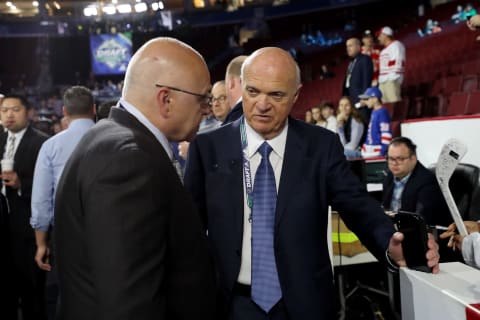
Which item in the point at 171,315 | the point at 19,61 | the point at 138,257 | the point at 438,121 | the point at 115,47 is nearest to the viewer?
the point at 138,257

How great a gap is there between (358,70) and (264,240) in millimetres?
5222

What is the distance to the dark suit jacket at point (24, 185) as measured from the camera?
3.35 metres

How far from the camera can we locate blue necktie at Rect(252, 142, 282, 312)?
1.46 meters

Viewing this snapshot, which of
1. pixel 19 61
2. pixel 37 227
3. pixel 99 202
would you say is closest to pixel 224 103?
pixel 37 227

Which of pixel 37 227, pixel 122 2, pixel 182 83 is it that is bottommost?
pixel 37 227

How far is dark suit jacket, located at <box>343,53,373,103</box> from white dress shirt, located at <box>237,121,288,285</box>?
4.94 m

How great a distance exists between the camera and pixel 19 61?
64.1ft

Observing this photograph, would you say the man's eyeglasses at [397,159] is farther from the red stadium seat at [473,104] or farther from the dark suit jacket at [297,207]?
the red stadium seat at [473,104]

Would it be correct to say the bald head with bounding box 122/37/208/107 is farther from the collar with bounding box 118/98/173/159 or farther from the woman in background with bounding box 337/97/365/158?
the woman in background with bounding box 337/97/365/158

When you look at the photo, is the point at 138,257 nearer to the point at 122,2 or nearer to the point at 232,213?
the point at 232,213

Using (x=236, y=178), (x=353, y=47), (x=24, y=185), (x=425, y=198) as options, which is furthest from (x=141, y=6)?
(x=236, y=178)

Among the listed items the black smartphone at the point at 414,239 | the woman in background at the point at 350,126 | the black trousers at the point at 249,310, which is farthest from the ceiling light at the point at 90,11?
the black smartphone at the point at 414,239

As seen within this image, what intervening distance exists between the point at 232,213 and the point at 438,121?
10.2ft

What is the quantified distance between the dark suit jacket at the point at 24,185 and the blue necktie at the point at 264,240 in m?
2.38
